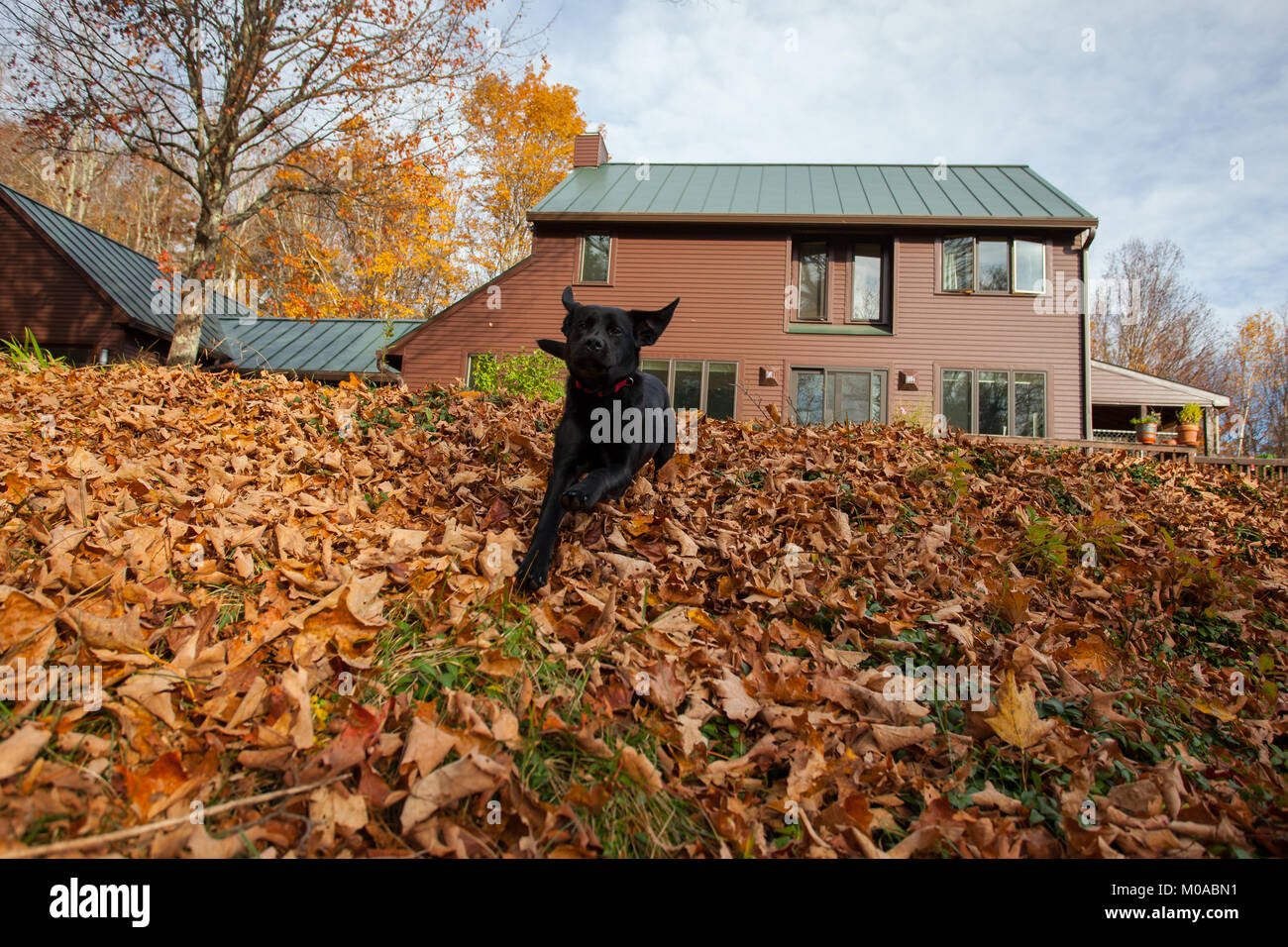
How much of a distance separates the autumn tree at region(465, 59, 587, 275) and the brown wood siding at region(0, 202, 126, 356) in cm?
1452

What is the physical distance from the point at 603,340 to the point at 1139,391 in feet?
67.0

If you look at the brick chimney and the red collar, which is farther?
the brick chimney

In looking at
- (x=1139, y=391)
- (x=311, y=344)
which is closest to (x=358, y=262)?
(x=311, y=344)

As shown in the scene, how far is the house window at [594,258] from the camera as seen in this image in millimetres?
16203

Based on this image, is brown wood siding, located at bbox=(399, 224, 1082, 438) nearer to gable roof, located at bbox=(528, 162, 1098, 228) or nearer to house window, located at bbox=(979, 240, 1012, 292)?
house window, located at bbox=(979, 240, 1012, 292)

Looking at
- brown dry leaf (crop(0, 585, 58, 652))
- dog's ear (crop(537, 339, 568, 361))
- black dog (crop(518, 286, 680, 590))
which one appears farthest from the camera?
dog's ear (crop(537, 339, 568, 361))

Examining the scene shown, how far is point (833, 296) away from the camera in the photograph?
15711mm

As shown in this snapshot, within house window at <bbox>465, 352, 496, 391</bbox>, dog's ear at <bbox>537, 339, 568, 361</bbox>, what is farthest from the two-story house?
dog's ear at <bbox>537, 339, 568, 361</bbox>

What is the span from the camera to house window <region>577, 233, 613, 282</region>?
1620 centimetres

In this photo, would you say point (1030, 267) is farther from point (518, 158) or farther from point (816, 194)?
point (518, 158)

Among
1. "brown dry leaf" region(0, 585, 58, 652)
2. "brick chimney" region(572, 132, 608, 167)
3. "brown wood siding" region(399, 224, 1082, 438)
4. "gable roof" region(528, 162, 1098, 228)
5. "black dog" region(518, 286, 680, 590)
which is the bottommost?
"brown dry leaf" region(0, 585, 58, 652)

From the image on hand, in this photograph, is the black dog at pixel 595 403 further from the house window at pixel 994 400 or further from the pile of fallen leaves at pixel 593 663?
the house window at pixel 994 400

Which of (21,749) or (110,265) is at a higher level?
(110,265)
